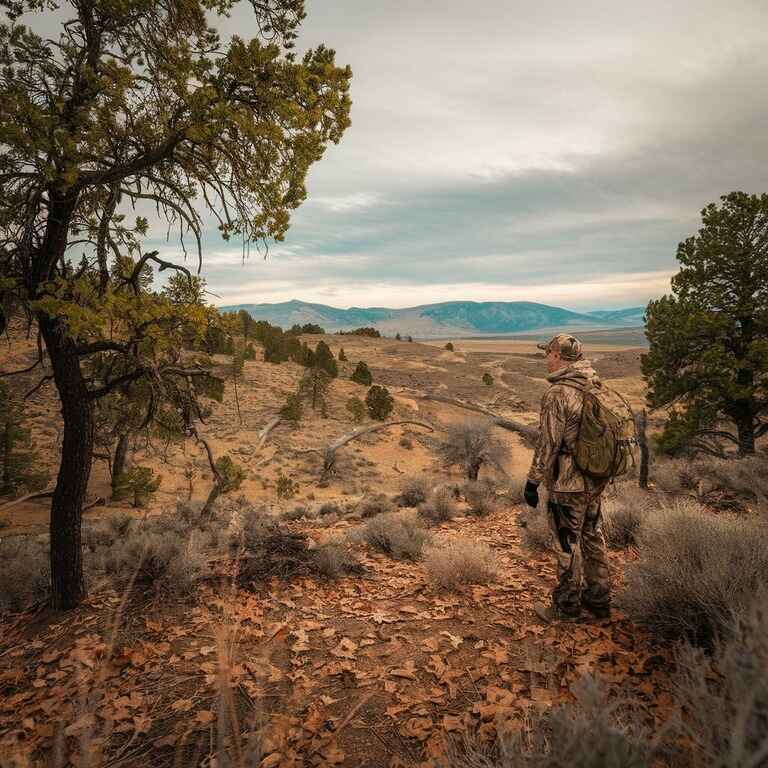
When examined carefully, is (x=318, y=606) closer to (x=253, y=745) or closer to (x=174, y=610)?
(x=174, y=610)

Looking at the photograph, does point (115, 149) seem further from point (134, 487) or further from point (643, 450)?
point (134, 487)

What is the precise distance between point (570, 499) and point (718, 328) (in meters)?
14.6

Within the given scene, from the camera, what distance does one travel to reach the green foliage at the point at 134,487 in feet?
49.9

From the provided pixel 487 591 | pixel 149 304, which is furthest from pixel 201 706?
pixel 149 304

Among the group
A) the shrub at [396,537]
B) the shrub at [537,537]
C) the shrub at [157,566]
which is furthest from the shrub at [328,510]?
the shrub at [537,537]

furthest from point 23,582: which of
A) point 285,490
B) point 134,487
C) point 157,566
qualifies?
point 285,490

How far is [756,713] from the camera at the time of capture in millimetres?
1672

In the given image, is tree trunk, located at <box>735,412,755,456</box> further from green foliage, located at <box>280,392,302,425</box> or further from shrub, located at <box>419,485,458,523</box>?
green foliage, located at <box>280,392,302,425</box>

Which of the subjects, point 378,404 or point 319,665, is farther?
point 378,404

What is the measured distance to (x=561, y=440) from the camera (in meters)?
4.10

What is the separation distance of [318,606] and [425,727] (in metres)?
2.33

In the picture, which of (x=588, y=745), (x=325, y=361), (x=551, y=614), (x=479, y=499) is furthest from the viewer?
(x=325, y=361)

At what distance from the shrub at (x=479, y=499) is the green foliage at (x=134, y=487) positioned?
37.2 ft

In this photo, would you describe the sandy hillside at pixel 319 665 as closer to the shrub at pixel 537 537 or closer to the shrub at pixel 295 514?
the shrub at pixel 537 537
